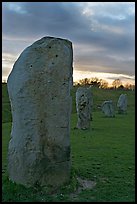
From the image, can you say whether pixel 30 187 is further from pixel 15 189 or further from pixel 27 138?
pixel 27 138

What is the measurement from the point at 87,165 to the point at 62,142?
8.70ft

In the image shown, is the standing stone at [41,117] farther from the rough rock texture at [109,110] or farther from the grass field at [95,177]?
the rough rock texture at [109,110]

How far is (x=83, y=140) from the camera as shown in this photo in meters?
15.4

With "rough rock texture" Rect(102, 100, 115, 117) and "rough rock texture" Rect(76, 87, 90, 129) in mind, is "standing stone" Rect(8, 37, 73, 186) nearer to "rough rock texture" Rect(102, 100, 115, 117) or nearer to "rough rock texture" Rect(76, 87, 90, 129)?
"rough rock texture" Rect(76, 87, 90, 129)

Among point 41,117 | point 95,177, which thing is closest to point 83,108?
point 95,177

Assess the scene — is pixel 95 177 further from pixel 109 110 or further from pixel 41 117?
pixel 109 110

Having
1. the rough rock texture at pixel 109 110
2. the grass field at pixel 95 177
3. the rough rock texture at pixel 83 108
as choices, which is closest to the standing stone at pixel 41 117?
the grass field at pixel 95 177

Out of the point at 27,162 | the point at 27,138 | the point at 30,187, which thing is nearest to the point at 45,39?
the point at 27,138

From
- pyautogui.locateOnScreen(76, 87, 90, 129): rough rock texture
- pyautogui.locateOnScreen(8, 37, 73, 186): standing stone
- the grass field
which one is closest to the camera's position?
the grass field

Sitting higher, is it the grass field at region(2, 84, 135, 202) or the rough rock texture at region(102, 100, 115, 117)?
the rough rock texture at region(102, 100, 115, 117)

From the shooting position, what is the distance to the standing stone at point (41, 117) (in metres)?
7.36

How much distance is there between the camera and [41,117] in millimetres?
7398

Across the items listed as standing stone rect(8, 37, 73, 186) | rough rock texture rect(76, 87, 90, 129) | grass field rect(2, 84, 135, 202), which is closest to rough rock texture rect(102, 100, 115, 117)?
rough rock texture rect(76, 87, 90, 129)

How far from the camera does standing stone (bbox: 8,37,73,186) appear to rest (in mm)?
7363
